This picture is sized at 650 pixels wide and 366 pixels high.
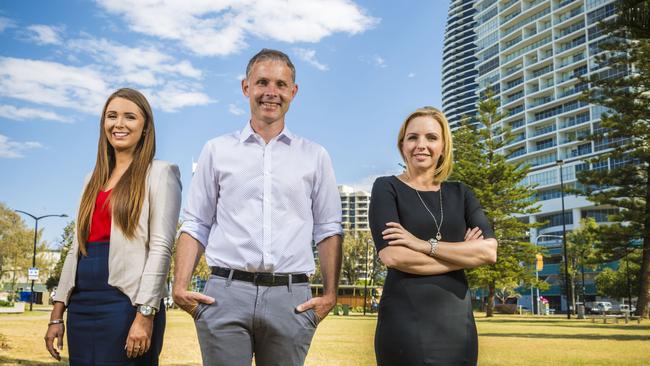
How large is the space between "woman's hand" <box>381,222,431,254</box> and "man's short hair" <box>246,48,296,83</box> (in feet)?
A: 3.20

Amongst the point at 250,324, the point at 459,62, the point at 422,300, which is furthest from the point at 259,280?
the point at 459,62

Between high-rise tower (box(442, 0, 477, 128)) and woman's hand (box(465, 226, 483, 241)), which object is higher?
high-rise tower (box(442, 0, 477, 128))

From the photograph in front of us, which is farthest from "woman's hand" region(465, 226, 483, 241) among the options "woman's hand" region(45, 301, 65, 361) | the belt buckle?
"woman's hand" region(45, 301, 65, 361)

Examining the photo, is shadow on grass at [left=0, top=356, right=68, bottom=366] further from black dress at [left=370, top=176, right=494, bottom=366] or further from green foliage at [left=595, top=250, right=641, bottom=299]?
green foliage at [left=595, top=250, right=641, bottom=299]

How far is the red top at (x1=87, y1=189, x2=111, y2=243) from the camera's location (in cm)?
326

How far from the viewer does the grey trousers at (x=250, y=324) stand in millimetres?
3094

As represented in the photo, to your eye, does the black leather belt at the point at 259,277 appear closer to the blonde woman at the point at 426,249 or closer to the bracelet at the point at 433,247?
the blonde woman at the point at 426,249

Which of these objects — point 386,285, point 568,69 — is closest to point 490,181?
point 386,285

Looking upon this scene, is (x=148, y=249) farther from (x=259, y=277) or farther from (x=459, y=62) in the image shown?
(x=459, y=62)

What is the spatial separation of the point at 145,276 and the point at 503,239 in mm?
42134

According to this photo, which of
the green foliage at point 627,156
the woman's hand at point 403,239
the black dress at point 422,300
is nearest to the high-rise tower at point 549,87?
the green foliage at point 627,156

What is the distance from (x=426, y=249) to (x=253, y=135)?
3.59ft

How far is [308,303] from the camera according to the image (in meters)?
3.19

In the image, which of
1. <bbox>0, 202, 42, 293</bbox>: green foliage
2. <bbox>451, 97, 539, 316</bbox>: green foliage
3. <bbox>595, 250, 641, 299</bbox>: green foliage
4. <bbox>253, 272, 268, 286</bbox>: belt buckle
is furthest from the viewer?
<bbox>595, 250, 641, 299</bbox>: green foliage
